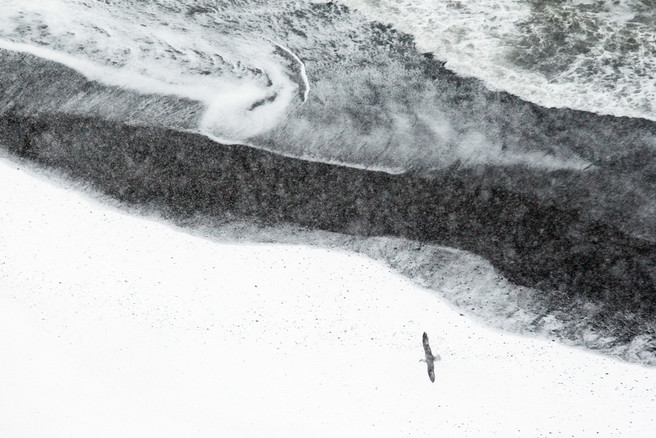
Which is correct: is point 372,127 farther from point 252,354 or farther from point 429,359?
point 252,354

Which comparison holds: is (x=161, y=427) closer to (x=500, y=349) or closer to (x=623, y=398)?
(x=500, y=349)

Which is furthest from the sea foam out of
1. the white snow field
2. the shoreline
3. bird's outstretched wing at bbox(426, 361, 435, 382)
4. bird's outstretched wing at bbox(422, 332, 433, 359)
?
bird's outstretched wing at bbox(426, 361, 435, 382)

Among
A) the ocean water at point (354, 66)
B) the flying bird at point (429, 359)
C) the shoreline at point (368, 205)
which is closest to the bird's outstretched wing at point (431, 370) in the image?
the flying bird at point (429, 359)

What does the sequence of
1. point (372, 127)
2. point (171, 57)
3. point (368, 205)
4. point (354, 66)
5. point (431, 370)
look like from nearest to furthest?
1. point (431, 370)
2. point (368, 205)
3. point (372, 127)
4. point (354, 66)
5. point (171, 57)

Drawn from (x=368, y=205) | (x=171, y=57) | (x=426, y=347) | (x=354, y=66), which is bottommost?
(x=426, y=347)

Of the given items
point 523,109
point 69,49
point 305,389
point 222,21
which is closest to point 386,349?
point 305,389

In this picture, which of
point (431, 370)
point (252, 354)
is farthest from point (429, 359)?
point (252, 354)
